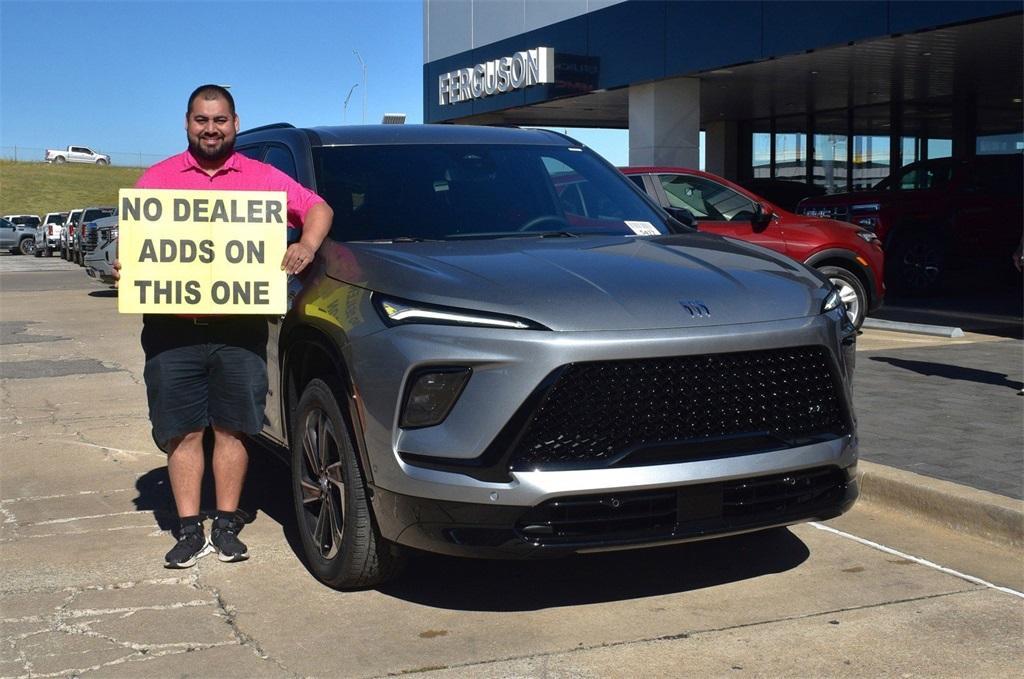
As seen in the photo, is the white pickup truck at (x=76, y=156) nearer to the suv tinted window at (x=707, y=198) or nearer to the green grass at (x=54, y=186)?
the green grass at (x=54, y=186)

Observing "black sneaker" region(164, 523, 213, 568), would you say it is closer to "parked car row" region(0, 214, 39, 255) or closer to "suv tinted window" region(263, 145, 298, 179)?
"suv tinted window" region(263, 145, 298, 179)

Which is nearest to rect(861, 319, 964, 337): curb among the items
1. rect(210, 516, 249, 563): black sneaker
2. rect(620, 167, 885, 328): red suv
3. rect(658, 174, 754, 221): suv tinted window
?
rect(620, 167, 885, 328): red suv

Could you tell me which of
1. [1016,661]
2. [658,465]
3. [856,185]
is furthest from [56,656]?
[856,185]

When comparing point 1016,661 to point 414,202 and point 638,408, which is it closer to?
point 638,408

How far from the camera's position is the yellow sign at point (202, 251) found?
16.2 ft

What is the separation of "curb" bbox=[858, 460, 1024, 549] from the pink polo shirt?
3.13 m

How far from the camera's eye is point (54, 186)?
88312mm

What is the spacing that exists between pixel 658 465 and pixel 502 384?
59 cm

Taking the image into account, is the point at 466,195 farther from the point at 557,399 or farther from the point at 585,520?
the point at 585,520

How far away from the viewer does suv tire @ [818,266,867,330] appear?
12.5 meters

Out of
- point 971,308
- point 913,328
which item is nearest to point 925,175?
point 971,308

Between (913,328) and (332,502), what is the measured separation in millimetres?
9959

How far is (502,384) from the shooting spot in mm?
4008

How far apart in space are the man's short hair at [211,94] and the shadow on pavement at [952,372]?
6.37 meters
